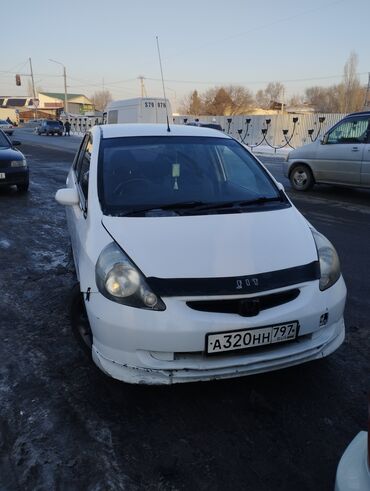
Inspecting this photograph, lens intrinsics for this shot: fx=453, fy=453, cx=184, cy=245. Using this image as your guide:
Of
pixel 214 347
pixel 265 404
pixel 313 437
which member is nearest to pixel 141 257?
pixel 214 347

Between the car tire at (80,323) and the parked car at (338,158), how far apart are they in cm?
751

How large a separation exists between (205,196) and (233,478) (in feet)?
6.84

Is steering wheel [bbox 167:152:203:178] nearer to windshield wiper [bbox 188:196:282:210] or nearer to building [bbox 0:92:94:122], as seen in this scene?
windshield wiper [bbox 188:196:282:210]

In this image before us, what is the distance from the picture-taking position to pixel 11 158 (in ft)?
32.4

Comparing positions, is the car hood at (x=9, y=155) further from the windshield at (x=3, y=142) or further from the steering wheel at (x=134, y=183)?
the steering wheel at (x=134, y=183)

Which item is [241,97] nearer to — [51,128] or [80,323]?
[51,128]

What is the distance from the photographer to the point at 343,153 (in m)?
9.62

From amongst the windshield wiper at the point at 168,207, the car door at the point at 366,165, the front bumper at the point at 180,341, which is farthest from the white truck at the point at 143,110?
the front bumper at the point at 180,341

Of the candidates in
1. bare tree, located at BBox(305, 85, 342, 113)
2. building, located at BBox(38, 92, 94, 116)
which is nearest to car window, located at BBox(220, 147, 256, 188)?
bare tree, located at BBox(305, 85, 342, 113)

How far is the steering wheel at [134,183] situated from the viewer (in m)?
3.55

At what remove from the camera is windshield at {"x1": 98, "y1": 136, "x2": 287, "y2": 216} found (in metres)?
3.45

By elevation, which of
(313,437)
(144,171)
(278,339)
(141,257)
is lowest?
(313,437)

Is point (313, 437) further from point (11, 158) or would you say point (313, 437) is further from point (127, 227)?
point (11, 158)

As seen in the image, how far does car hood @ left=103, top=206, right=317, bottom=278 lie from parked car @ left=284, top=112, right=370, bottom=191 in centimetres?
678
